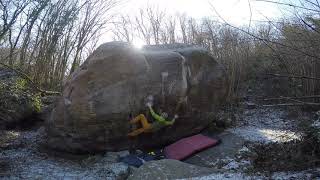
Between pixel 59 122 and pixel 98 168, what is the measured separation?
1692mm

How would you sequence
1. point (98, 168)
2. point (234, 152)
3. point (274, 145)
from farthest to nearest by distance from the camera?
point (234, 152) < point (98, 168) < point (274, 145)

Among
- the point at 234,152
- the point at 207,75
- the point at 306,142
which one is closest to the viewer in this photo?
the point at 306,142

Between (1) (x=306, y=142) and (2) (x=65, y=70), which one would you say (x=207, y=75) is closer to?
(1) (x=306, y=142)

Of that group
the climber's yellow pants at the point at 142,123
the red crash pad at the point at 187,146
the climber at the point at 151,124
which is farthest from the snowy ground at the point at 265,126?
the climber's yellow pants at the point at 142,123

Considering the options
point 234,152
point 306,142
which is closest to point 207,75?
point 234,152

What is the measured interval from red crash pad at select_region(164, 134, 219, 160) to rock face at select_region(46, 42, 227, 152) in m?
0.36

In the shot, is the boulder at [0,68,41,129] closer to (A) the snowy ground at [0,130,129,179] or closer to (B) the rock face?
(A) the snowy ground at [0,130,129,179]

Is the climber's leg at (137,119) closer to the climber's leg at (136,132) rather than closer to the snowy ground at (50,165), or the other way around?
the climber's leg at (136,132)

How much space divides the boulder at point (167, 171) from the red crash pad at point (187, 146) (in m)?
1.30

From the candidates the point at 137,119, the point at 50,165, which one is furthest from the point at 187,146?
the point at 50,165

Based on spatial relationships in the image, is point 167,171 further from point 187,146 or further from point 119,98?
point 119,98

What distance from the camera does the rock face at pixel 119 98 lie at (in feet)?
31.4

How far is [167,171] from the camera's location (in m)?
7.77

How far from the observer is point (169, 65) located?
1048 centimetres
